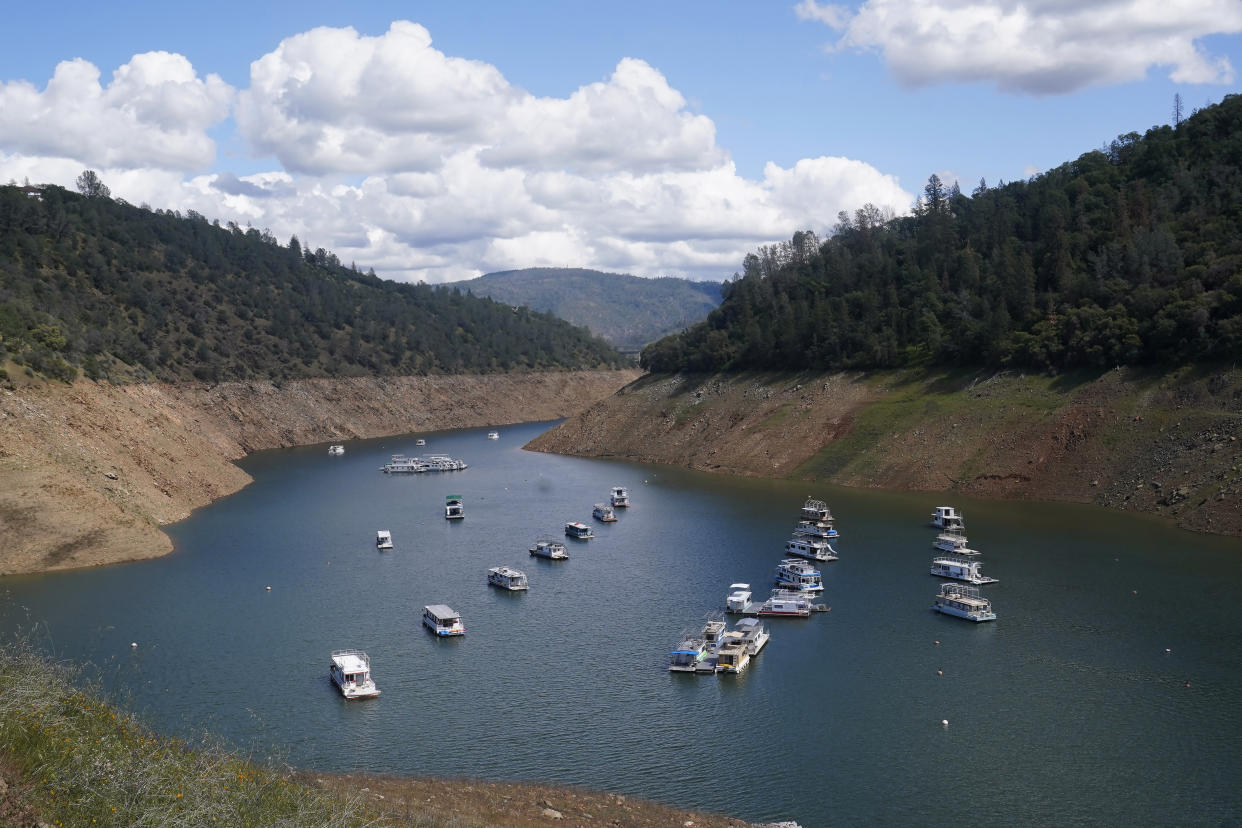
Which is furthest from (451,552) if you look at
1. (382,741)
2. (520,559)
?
(382,741)

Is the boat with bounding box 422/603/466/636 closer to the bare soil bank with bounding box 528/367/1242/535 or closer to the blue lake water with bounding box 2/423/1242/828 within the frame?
the blue lake water with bounding box 2/423/1242/828

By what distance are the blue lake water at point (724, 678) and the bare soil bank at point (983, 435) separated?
22.7ft

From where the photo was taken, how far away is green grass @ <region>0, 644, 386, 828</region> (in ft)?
Result: 77.6

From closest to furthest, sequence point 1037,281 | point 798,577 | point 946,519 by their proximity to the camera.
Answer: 1. point 798,577
2. point 946,519
3. point 1037,281

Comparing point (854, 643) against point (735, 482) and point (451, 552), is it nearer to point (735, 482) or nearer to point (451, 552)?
point (451, 552)

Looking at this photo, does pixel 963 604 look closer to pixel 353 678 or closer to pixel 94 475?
pixel 353 678

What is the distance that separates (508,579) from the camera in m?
71.1

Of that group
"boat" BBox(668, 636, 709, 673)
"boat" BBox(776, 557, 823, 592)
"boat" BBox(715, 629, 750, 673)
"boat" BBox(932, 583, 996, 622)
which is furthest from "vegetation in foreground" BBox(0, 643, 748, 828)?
"boat" BBox(776, 557, 823, 592)

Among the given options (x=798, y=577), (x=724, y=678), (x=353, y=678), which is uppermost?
(x=798, y=577)

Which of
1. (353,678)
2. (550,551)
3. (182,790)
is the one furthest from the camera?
(550,551)

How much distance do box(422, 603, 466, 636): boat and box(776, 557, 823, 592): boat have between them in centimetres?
2269

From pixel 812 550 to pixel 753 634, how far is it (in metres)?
22.1

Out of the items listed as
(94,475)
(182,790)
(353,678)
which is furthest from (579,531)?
(182,790)

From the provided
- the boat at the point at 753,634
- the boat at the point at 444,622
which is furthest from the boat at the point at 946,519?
the boat at the point at 444,622
